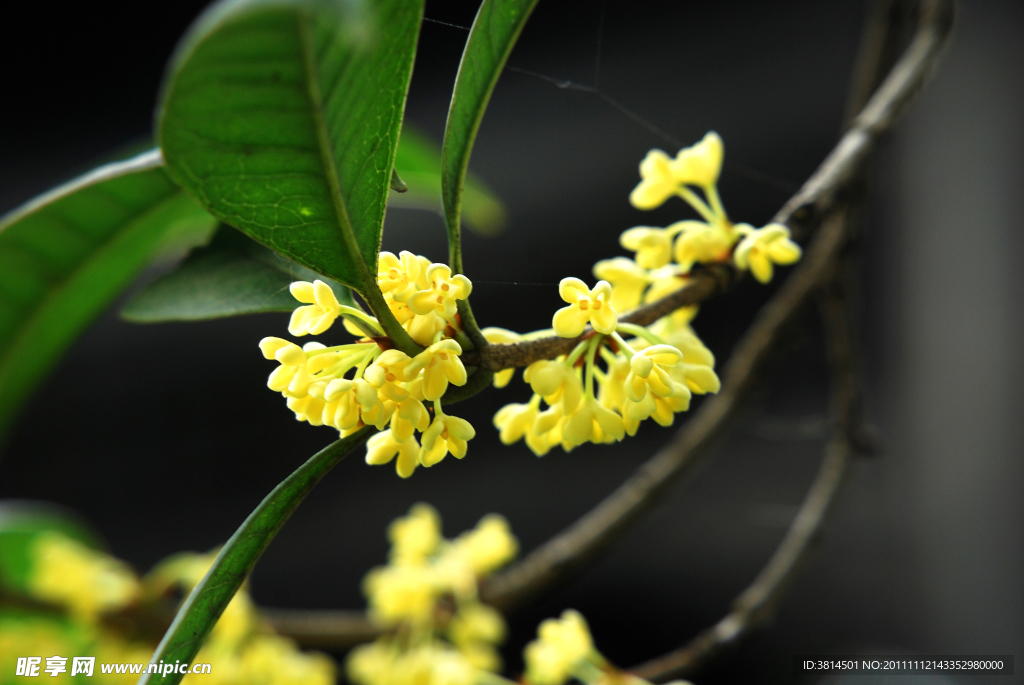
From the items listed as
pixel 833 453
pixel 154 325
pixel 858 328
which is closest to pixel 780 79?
pixel 858 328

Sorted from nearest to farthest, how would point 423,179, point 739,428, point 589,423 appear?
point 589,423, point 423,179, point 739,428

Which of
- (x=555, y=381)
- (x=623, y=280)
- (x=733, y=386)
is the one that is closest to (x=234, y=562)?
(x=555, y=381)

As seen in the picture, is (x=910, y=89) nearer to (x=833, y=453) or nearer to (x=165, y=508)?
(x=833, y=453)

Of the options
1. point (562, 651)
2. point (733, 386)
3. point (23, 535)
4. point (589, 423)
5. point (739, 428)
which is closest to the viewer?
point (589, 423)

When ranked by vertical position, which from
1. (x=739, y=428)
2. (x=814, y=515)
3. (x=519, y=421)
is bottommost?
(x=739, y=428)

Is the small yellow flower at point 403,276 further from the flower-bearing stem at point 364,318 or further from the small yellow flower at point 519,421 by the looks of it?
the small yellow flower at point 519,421

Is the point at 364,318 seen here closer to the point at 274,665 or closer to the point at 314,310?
the point at 314,310

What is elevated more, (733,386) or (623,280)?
(623,280)

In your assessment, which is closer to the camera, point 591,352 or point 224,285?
point 591,352
